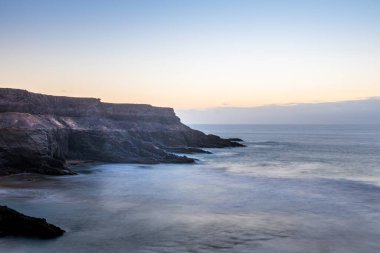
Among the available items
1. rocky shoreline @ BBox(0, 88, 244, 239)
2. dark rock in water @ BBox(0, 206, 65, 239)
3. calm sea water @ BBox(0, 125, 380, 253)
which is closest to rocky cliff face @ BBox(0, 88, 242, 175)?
rocky shoreline @ BBox(0, 88, 244, 239)

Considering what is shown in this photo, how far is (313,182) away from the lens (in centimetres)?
3847

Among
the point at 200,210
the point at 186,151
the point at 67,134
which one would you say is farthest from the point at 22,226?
the point at 186,151

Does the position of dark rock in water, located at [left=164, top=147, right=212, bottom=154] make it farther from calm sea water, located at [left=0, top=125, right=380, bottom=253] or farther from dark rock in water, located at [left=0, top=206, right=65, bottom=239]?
dark rock in water, located at [left=0, top=206, right=65, bottom=239]

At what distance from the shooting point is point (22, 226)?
1828 centimetres

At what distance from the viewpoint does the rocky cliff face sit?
4025 centimetres

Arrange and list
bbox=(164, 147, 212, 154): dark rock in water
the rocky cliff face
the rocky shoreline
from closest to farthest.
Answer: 1. the rocky shoreline
2. the rocky cliff face
3. bbox=(164, 147, 212, 154): dark rock in water

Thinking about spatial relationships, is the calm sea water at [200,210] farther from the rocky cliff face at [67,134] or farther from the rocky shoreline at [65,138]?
the rocky cliff face at [67,134]

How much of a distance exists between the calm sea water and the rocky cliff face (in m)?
3.68

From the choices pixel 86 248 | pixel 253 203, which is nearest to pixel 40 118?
pixel 253 203

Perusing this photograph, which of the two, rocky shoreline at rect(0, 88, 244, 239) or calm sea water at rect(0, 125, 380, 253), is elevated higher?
rocky shoreline at rect(0, 88, 244, 239)

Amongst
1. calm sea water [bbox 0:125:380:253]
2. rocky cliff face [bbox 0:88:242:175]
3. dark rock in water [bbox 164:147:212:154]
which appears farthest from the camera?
dark rock in water [bbox 164:147:212:154]

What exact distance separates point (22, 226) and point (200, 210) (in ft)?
36.8

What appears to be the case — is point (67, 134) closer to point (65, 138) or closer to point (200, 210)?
point (65, 138)

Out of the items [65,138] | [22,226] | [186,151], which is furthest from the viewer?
[186,151]
